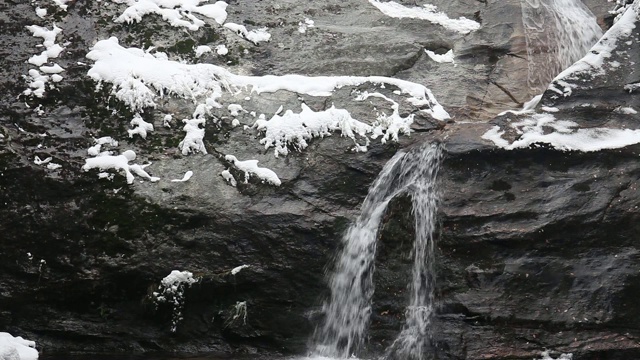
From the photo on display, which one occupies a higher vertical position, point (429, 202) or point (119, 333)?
point (429, 202)

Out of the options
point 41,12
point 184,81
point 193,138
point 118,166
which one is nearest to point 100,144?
point 118,166

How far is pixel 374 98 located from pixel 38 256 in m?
4.67

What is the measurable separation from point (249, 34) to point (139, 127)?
2.53 meters

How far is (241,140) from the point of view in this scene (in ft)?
27.5

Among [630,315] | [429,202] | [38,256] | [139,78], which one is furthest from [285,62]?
[630,315]

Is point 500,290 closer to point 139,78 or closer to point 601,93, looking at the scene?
point 601,93

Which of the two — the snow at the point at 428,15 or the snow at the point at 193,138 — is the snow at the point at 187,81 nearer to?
the snow at the point at 193,138

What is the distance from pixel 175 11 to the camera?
9734 millimetres

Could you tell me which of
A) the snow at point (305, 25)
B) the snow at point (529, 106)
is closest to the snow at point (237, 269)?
the snow at point (529, 106)

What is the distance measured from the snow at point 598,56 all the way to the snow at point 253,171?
12.6ft

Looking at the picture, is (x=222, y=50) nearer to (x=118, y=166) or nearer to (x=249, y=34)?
(x=249, y=34)

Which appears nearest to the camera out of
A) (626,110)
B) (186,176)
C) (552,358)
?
(552,358)

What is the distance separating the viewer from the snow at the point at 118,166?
7891mm

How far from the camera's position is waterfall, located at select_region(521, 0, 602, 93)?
32.2 feet
